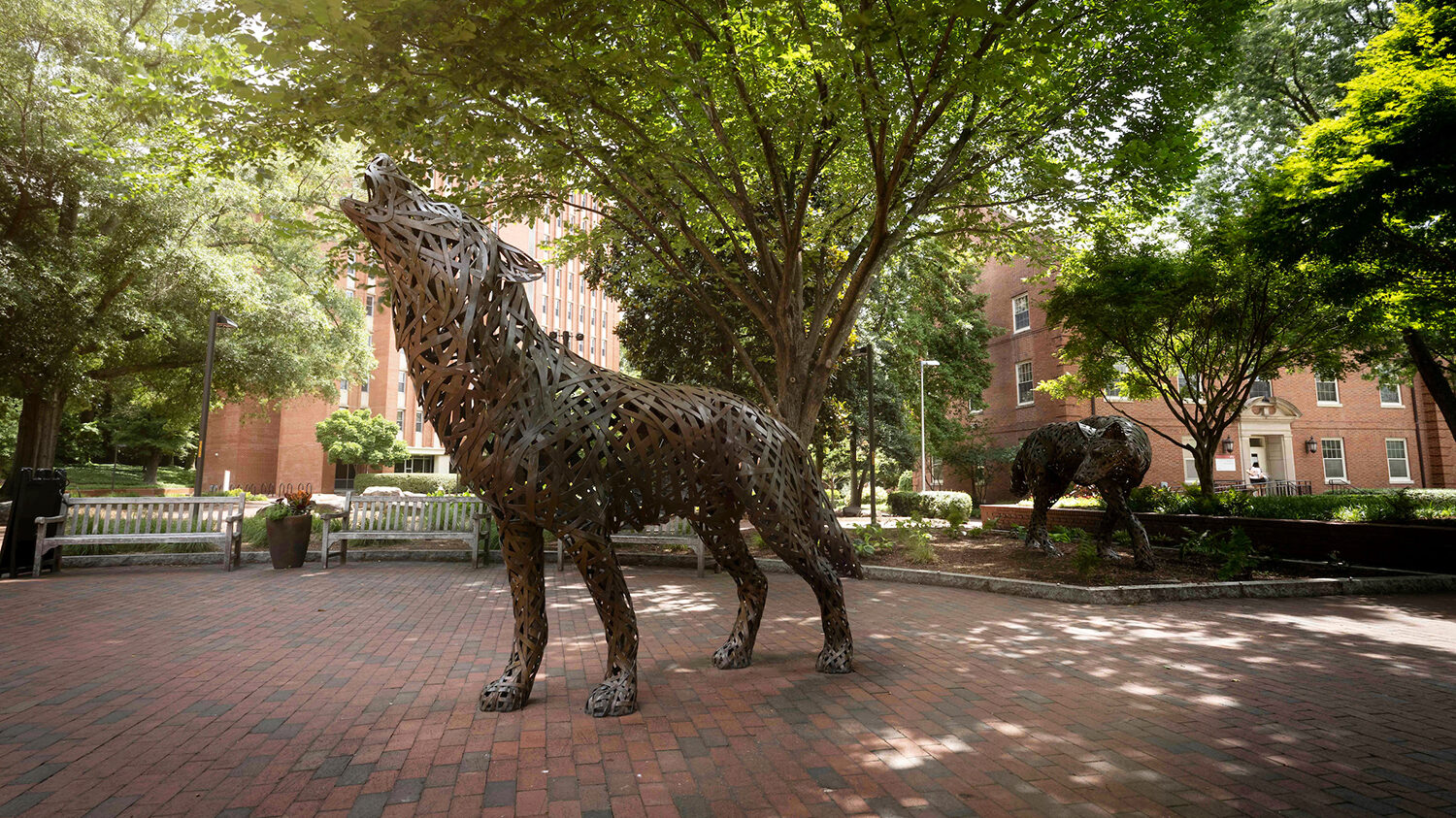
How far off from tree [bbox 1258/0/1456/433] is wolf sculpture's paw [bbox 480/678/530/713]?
10.8 meters

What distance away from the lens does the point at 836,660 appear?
15.2 feet

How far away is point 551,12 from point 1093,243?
12369mm

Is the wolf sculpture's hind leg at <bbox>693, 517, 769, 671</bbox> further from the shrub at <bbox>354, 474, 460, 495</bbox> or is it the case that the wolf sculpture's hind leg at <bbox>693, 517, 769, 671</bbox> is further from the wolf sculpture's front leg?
the shrub at <bbox>354, 474, 460, 495</bbox>

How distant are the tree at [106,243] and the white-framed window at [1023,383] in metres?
25.6

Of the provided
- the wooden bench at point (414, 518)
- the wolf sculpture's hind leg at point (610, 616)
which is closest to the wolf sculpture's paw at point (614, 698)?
the wolf sculpture's hind leg at point (610, 616)

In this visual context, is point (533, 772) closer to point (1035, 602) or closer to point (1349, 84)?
point (1035, 602)

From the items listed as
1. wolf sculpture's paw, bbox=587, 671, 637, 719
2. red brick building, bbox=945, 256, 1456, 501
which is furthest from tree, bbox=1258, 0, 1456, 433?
red brick building, bbox=945, 256, 1456, 501

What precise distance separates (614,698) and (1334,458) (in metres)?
36.4

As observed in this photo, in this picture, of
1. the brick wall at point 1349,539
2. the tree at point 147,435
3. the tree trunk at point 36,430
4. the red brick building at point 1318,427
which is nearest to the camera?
the brick wall at point 1349,539

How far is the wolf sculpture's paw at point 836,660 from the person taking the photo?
4.61m

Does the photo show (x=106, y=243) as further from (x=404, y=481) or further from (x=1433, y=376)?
(x=1433, y=376)

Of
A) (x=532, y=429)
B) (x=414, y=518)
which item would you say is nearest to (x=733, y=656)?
(x=532, y=429)

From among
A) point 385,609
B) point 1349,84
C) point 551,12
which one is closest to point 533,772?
point 385,609

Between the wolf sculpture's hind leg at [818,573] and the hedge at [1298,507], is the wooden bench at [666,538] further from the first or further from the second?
the hedge at [1298,507]
